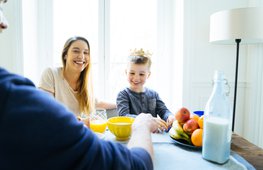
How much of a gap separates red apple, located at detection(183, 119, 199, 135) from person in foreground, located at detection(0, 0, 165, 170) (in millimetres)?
532

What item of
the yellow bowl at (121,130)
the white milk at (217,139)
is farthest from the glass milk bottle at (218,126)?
the yellow bowl at (121,130)

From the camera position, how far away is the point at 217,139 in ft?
2.24

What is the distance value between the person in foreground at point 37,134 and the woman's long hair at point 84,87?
1.20 m

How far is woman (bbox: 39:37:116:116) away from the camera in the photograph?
1.57 metres

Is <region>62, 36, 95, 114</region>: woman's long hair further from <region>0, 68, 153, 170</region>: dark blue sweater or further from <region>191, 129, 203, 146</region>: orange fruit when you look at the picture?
<region>0, 68, 153, 170</region>: dark blue sweater

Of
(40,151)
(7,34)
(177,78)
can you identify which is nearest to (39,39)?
(7,34)

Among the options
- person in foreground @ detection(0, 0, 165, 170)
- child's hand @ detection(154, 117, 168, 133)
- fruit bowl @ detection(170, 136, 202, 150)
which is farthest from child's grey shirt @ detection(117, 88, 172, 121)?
person in foreground @ detection(0, 0, 165, 170)

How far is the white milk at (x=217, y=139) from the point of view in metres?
0.68

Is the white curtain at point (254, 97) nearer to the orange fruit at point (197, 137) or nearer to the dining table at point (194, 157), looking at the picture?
the dining table at point (194, 157)

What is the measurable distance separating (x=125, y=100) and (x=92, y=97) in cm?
34

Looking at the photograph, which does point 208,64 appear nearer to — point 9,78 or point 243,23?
point 243,23

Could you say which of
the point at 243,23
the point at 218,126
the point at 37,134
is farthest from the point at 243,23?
the point at 37,134

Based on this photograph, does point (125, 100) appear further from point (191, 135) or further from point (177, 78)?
point (177, 78)

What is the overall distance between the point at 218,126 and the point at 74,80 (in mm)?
1302
